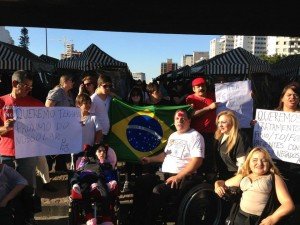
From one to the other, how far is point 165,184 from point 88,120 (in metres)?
1.62

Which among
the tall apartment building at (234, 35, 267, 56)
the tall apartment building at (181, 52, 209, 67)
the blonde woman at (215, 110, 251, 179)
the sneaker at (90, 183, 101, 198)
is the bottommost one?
the sneaker at (90, 183, 101, 198)

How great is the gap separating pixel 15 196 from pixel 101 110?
223cm

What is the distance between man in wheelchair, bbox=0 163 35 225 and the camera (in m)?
3.98

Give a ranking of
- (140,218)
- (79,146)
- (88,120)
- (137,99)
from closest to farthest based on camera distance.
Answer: (140,218)
(79,146)
(88,120)
(137,99)

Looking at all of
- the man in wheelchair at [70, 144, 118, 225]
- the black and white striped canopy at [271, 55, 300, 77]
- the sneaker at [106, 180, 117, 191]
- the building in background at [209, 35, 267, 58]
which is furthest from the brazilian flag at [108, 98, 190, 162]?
the building in background at [209, 35, 267, 58]

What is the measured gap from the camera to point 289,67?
18.4m

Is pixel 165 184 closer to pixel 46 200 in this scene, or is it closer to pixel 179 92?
pixel 46 200

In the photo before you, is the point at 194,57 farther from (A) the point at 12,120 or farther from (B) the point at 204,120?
(A) the point at 12,120

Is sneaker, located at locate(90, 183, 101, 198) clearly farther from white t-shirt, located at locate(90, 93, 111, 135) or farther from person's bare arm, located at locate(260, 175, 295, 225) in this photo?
person's bare arm, located at locate(260, 175, 295, 225)

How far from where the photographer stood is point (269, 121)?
5.16 metres

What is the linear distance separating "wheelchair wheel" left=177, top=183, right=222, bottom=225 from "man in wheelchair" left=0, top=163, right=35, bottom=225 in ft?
5.13

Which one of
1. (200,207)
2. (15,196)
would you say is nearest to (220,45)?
(200,207)

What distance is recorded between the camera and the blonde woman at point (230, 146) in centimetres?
470

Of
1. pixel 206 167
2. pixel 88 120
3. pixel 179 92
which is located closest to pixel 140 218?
pixel 206 167
